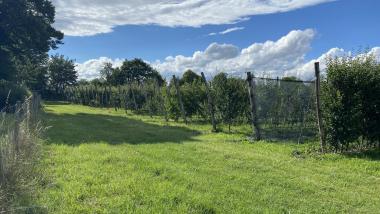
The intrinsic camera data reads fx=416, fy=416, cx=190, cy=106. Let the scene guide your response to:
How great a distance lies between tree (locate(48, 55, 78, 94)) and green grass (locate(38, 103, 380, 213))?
8756 centimetres

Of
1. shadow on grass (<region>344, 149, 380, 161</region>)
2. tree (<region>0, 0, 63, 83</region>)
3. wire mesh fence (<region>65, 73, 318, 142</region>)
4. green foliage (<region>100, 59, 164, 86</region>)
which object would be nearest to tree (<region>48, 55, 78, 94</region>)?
green foliage (<region>100, 59, 164, 86</region>)

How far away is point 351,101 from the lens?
441 inches

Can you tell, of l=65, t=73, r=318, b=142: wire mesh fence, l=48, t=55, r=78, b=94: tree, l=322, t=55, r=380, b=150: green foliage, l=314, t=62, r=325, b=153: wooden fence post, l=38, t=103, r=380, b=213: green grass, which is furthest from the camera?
l=48, t=55, r=78, b=94: tree

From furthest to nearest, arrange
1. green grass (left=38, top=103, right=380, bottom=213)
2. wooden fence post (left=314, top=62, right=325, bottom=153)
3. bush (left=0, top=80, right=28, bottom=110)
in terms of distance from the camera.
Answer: bush (left=0, top=80, right=28, bottom=110), wooden fence post (left=314, top=62, right=325, bottom=153), green grass (left=38, top=103, right=380, bottom=213)

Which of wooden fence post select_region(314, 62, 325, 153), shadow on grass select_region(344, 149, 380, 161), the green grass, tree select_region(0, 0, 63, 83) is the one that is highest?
tree select_region(0, 0, 63, 83)

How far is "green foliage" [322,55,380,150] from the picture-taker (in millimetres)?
11164

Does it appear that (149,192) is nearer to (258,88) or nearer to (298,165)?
(298,165)

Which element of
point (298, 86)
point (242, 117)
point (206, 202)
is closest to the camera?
point (206, 202)

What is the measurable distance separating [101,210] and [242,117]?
611 inches

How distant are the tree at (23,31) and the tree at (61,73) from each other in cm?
5878

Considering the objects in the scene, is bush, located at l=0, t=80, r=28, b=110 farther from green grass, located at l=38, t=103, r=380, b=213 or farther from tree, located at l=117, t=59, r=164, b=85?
tree, located at l=117, t=59, r=164, b=85

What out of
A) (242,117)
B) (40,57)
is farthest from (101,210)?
(40,57)

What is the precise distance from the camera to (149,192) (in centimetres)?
645

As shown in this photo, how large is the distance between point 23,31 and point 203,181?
30.5 meters
